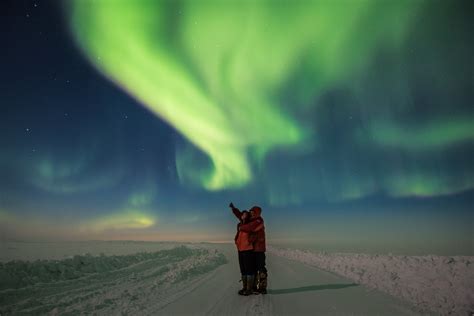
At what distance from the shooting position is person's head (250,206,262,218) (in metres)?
10.1

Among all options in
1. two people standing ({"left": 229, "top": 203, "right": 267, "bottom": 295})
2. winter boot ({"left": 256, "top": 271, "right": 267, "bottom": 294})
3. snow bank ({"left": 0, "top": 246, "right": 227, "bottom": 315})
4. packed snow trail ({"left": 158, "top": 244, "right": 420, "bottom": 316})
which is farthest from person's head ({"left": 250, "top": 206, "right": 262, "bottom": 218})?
snow bank ({"left": 0, "top": 246, "right": 227, "bottom": 315})

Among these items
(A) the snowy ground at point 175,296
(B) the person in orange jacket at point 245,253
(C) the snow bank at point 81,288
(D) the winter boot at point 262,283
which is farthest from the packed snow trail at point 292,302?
(C) the snow bank at point 81,288

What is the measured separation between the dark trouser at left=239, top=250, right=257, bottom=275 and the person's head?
0.97 metres

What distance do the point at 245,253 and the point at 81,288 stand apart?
5511 millimetres

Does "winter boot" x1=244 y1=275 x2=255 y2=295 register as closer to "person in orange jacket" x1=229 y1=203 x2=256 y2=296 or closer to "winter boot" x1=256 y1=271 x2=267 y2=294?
"person in orange jacket" x1=229 y1=203 x2=256 y2=296

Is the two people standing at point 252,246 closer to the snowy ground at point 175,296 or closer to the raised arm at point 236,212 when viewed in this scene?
the raised arm at point 236,212

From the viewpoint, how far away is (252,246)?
9930mm

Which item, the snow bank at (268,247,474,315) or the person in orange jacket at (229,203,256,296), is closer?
the snow bank at (268,247,474,315)

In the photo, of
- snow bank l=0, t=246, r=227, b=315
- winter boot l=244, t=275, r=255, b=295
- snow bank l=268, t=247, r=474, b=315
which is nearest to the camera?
snow bank l=268, t=247, r=474, b=315

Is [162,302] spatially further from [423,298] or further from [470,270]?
[470,270]

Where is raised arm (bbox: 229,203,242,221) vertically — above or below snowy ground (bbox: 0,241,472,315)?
above

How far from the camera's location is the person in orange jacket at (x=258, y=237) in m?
9.88

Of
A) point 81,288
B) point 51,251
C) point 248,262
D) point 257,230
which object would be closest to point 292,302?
point 248,262

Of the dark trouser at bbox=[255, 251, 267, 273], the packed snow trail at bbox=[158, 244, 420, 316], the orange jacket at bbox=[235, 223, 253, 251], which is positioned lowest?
the packed snow trail at bbox=[158, 244, 420, 316]
